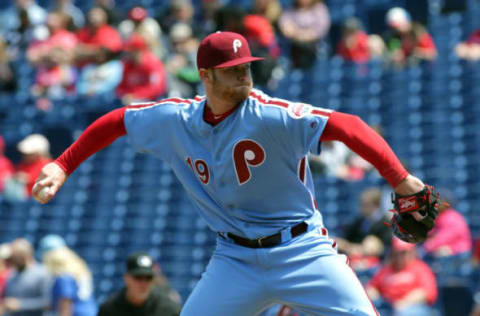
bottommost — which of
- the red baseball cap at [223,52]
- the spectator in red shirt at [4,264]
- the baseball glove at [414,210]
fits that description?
the spectator in red shirt at [4,264]

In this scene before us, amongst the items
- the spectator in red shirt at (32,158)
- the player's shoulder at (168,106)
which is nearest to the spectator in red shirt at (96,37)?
the spectator in red shirt at (32,158)

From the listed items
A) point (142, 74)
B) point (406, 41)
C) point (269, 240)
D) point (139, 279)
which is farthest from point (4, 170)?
point (269, 240)

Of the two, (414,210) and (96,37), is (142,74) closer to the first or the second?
(96,37)

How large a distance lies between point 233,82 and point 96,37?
24.9 feet

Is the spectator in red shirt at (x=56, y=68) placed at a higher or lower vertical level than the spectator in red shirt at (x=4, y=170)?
higher

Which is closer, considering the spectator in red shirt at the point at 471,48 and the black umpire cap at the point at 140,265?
the black umpire cap at the point at 140,265

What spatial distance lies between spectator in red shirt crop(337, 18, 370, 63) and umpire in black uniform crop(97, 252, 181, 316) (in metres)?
5.56

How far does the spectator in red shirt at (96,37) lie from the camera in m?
10.8

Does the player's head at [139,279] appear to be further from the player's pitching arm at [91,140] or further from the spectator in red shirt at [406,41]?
the spectator in red shirt at [406,41]

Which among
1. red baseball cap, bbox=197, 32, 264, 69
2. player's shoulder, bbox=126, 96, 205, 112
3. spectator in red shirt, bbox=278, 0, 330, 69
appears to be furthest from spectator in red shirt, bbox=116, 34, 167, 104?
red baseball cap, bbox=197, 32, 264, 69

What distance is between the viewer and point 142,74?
1002 centimetres

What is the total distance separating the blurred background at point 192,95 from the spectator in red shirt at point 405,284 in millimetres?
605

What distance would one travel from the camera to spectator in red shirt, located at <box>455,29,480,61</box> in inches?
377

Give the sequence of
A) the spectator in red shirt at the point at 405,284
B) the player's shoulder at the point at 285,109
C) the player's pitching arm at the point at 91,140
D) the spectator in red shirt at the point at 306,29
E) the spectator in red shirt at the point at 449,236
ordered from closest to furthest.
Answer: the player's shoulder at the point at 285,109 < the player's pitching arm at the point at 91,140 < the spectator in red shirt at the point at 405,284 < the spectator in red shirt at the point at 449,236 < the spectator in red shirt at the point at 306,29
